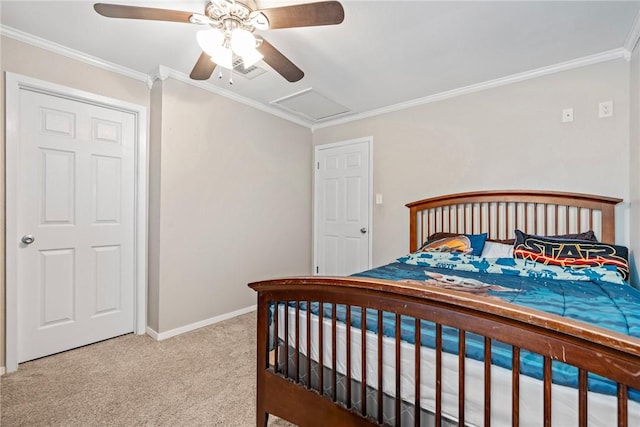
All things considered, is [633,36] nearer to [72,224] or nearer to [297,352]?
[297,352]

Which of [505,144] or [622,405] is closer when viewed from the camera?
[622,405]

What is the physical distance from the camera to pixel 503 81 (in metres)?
2.65

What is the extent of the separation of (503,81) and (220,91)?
105 inches

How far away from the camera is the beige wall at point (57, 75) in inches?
78.0

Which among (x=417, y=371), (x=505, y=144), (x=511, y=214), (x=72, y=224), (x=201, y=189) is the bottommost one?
(x=417, y=371)

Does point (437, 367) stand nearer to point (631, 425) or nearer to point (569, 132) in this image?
point (631, 425)

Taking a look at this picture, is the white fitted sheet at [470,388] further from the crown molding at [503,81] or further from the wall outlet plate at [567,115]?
the crown molding at [503,81]

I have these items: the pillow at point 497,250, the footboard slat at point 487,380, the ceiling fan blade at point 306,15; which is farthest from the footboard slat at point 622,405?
the pillow at point 497,250

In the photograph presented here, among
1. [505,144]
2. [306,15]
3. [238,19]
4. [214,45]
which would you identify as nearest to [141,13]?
[214,45]

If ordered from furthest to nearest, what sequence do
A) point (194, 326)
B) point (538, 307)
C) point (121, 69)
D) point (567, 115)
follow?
point (194, 326) < point (121, 69) < point (567, 115) < point (538, 307)

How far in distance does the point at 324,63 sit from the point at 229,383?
246 centimetres

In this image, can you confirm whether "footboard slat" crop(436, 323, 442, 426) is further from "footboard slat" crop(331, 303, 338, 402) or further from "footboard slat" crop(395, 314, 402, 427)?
"footboard slat" crop(331, 303, 338, 402)

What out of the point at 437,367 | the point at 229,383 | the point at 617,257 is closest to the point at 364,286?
the point at 437,367

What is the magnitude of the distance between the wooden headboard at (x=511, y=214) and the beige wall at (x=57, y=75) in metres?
2.86
